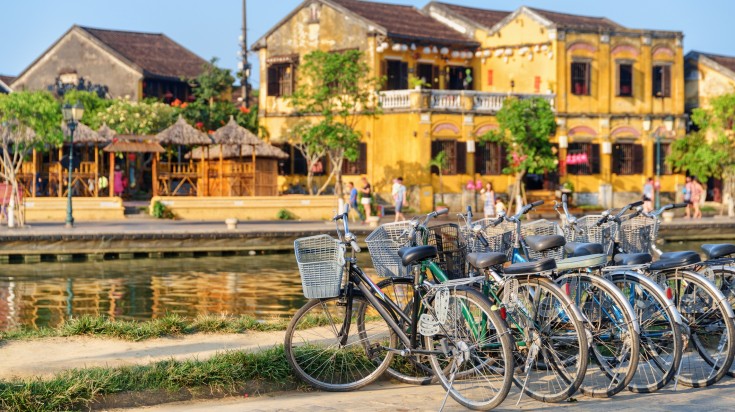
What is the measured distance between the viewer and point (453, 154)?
138 feet

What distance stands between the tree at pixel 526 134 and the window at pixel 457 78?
16.1 ft

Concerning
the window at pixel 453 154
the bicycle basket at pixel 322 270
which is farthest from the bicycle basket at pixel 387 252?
the window at pixel 453 154

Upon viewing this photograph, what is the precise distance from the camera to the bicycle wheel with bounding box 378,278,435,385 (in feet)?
27.2

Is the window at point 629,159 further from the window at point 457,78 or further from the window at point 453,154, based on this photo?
the window at point 453,154

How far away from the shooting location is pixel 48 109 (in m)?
31.5

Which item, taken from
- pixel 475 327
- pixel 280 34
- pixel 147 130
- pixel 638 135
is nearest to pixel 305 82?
pixel 280 34

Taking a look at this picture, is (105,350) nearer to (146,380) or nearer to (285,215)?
(146,380)

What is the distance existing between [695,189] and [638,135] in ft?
21.7

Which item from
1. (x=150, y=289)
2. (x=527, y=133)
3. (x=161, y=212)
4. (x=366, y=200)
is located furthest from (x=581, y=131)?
(x=150, y=289)

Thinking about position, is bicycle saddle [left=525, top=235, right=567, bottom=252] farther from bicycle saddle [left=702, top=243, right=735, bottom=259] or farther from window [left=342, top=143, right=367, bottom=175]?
window [left=342, top=143, right=367, bottom=175]

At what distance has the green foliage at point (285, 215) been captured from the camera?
35.8 m

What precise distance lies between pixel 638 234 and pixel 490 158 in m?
33.4

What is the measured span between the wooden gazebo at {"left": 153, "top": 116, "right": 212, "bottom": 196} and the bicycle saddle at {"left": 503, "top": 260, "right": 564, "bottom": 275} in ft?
98.6

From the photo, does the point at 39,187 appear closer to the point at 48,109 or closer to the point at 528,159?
the point at 48,109
